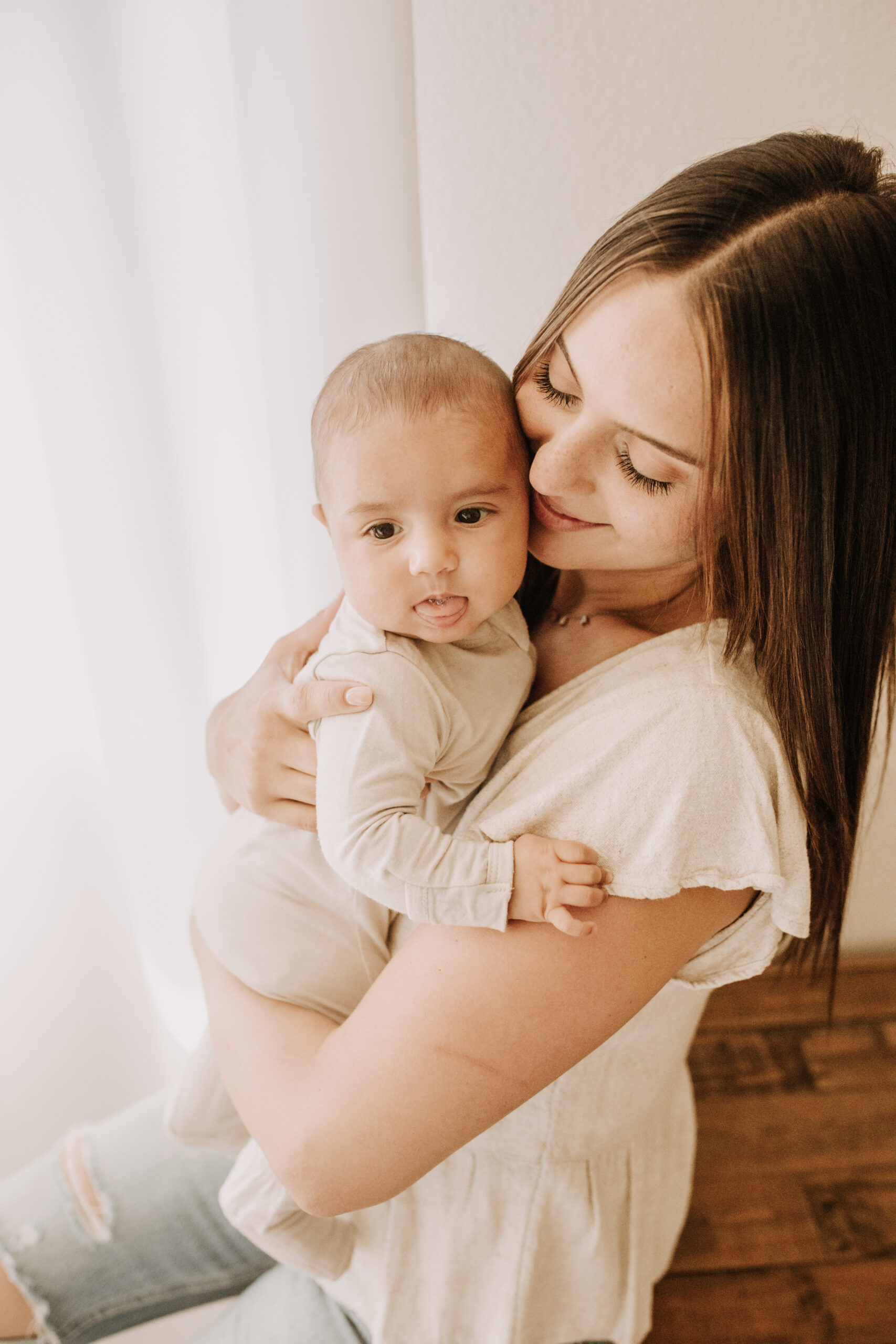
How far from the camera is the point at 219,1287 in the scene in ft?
4.02

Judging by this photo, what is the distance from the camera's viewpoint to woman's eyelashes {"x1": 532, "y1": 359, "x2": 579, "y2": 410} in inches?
31.9

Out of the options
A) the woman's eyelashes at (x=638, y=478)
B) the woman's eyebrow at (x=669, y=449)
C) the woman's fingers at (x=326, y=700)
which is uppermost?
the woman's eyebrow at (x=669, y=449)

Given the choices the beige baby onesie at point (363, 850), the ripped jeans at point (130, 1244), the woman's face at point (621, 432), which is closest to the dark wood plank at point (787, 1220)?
the ripped jeans at point (130, 1244)

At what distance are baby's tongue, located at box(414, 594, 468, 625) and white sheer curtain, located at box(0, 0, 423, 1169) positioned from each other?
0.54 m

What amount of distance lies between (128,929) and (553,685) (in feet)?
3.12

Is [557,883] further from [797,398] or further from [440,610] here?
[797,398]

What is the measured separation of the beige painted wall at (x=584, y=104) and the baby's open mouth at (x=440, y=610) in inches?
24.0

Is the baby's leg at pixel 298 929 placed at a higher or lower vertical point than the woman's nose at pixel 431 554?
lower

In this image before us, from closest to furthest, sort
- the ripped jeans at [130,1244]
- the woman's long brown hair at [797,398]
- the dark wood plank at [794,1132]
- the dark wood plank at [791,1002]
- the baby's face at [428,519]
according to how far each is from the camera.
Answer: the woman's long brown hair at [797,398], the baby's face at [428,519], the ripped jeans at [130,1244], the dark wood plank at [794,1132], the dark wood plank at [791,1002]

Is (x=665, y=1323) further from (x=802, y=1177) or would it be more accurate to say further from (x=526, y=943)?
(x=526, y=943)

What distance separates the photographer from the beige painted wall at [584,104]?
1.02 m

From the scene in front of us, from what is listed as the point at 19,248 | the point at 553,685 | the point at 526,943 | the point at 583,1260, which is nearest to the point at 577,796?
the point at 526,943

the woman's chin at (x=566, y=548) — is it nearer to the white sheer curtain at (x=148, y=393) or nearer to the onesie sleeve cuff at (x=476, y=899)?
the onesie sleeve cuff at (x=476, y=899)

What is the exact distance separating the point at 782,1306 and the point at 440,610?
1.11m
